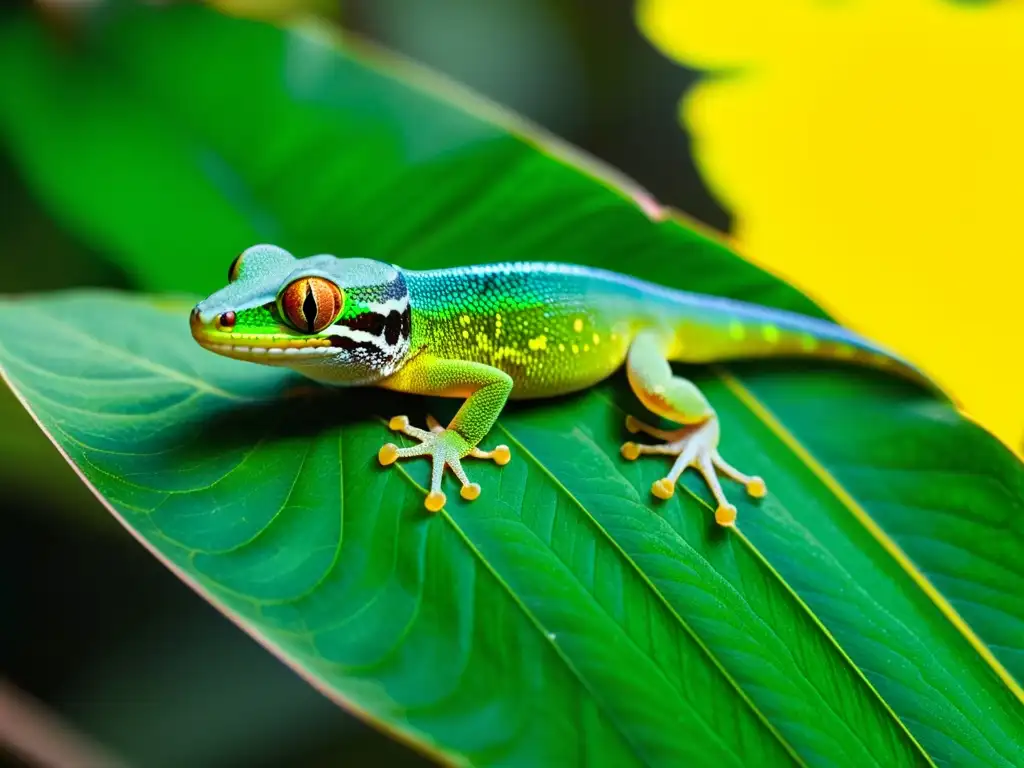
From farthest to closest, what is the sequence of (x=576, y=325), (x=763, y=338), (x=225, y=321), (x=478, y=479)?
1. (x=763, y=338)
2. (x=576, y=325)
3. (x=478, y=479)
4. (x=225, y=321)

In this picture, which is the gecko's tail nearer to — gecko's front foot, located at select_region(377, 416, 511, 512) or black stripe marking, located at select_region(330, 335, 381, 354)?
gecko's front foot, located at select_region(377, 416, 511, 512)

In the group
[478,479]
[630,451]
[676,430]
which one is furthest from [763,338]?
[478,479]

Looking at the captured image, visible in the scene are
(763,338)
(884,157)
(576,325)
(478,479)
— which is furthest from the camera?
(884,157)

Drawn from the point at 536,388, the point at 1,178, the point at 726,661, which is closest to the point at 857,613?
the point at 726,661

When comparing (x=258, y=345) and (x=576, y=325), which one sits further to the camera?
(x=576, y=325)

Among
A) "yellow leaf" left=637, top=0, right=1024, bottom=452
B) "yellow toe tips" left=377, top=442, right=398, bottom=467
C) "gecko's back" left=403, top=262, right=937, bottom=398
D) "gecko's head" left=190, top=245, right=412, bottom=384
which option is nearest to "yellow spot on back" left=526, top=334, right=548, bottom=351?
"gecko's back" left=403, top=262, right=937, bottom=398

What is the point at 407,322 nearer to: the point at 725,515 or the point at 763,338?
the point at 725,515

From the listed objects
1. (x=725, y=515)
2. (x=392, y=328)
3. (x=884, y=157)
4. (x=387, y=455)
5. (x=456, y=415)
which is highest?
(x=884, y=157)
